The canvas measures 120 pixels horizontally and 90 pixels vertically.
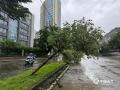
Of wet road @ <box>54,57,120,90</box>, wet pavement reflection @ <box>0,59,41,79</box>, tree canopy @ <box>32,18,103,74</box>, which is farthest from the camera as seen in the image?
wet pavement reflection @ <box>0,59,41,79</box>

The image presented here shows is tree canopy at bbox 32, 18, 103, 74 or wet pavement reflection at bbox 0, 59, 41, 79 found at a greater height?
tree canopy at bbox 32, 18, 103, 74

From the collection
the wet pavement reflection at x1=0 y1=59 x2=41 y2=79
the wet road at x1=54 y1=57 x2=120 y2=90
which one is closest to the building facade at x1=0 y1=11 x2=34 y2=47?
the wet pavement reflection at x1=0 y1=59 x2=41 y2=79

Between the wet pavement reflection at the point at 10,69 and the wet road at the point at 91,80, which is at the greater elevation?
the wet pavement reflection at the point at 10,69

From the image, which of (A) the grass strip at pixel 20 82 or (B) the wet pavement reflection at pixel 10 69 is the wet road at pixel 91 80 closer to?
(A) the grass strip at pixel 20 82

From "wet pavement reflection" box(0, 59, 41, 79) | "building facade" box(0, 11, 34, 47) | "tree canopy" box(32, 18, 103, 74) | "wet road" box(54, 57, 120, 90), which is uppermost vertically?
"building facade" box(0, 11, 34, 47)

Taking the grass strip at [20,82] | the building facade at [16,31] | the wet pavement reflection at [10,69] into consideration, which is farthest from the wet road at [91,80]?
the building facade at [16,31]

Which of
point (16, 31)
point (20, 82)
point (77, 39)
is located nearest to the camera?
point (20, 82)

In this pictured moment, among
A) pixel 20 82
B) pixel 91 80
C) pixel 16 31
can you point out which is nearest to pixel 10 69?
pixel 91 80

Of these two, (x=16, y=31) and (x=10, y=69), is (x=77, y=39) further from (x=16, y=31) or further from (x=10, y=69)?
(x=16, y=31)

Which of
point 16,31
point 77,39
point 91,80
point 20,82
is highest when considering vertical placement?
point 16,31

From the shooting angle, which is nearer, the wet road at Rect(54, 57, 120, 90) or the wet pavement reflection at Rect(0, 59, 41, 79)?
the wet road at Rect(54, 57, 120, 90)

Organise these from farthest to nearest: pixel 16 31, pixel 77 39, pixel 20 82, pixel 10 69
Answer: pixel 16 31 < pixel 10 69 < pixel 77 39 < pixel 20 82

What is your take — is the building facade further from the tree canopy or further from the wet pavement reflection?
the tree canopy

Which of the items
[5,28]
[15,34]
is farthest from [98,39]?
[15,34]
